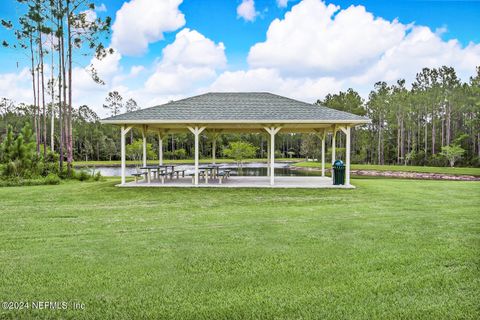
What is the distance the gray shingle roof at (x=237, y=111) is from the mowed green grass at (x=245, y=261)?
15.7ft

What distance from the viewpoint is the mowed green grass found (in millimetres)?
3297

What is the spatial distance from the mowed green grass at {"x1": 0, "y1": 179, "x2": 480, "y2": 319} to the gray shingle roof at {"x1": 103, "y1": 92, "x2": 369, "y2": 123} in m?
4.78

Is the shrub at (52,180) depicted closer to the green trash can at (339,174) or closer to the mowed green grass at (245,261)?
the mowed green grass at (245,261)

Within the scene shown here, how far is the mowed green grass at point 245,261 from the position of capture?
130 inches

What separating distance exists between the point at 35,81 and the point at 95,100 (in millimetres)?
36935

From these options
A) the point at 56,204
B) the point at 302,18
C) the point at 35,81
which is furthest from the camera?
the point at 35,81

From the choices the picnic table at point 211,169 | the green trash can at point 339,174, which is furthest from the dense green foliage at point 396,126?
the picnic table at point 211,169

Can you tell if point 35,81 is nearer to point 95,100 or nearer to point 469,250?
point 469,250

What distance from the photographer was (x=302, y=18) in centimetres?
1655

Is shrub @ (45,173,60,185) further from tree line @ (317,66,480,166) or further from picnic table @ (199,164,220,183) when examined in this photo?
tree line @ (317,66,480,166)

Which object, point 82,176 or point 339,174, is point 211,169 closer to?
point 339,174

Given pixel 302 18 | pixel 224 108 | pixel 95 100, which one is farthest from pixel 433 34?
pixel 95 100

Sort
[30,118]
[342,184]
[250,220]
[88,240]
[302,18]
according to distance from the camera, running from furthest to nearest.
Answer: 1. [30,118]
2. [302,18]
3. [342,184]
4. [250,220]
5. [88,240]

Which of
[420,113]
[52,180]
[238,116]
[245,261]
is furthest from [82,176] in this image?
[420,113]
